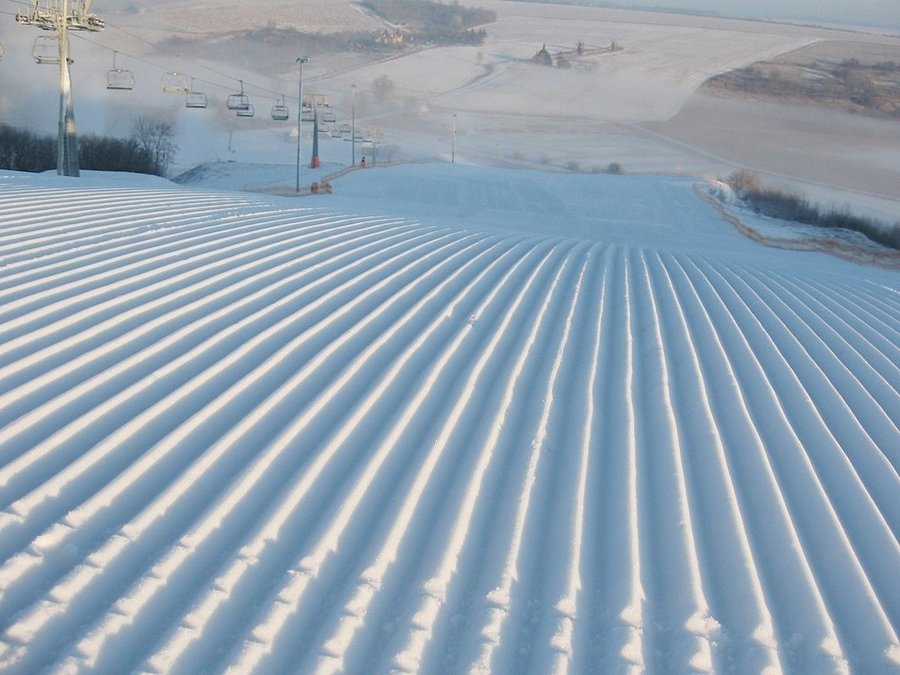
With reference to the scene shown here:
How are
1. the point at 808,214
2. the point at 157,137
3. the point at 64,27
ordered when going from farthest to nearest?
the point at 157,137 < the point at 808,214 < the point at 64,27

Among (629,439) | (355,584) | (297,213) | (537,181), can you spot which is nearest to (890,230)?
(537,181)

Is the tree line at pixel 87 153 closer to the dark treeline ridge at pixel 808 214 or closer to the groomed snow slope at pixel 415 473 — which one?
the dark treeline ridge at pixel 808 214

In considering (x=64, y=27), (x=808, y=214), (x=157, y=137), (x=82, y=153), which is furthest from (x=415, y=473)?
(x=157, y=137)

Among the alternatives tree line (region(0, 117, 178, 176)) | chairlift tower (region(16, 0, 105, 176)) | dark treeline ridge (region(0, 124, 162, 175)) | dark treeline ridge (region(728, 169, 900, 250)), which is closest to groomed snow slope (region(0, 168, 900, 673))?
chairlift tower (region(16, 0, 105, 176))

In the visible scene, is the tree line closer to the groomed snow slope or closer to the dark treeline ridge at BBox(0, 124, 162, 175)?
the dark treeline ridge at BBox(0, 124, 162, 175)

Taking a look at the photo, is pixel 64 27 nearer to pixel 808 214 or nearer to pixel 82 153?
pixel 82 153
